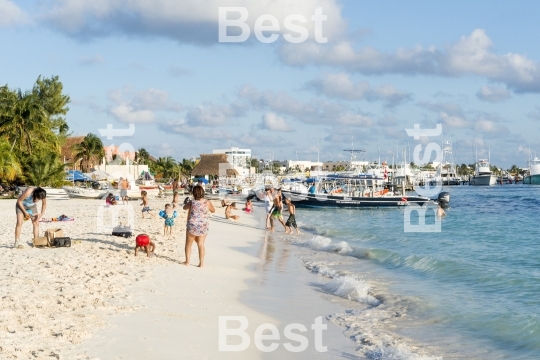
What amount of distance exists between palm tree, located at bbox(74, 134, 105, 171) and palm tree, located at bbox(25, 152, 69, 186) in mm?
23987

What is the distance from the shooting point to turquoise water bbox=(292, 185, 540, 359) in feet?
25.4

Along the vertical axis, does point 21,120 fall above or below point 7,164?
above

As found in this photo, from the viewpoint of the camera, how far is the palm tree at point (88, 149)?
208 feet

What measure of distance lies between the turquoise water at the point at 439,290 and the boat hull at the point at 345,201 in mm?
15048

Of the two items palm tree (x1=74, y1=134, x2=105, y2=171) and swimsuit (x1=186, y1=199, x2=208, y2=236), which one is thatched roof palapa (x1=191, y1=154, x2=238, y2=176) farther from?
swimsuit (x1=186, y1=199, x2=208, y2=236)

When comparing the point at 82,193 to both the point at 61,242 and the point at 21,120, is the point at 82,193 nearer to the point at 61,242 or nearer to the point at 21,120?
the point at 21,120

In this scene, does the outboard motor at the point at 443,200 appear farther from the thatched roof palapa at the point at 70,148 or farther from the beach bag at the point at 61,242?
the thatched roof palapa at the point at 70,148

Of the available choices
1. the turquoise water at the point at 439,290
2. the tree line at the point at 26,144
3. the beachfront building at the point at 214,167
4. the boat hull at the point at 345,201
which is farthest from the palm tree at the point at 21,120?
the beachfront building at the point at 214,167

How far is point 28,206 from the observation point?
11961mm

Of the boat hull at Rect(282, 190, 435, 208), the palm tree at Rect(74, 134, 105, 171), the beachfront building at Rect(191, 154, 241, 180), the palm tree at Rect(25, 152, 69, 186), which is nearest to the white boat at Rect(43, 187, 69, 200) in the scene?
the palm tree at Rect(25, 152, 69, 186)

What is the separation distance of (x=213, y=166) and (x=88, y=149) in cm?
2093

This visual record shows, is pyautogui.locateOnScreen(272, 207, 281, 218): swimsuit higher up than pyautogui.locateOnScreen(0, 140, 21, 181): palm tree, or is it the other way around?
pyautogui.locateOnScreen(0, 140, 21, 181): palm tree

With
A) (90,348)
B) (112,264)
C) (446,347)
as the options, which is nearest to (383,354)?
(446,347)

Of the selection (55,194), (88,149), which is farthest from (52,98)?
(55,194)
